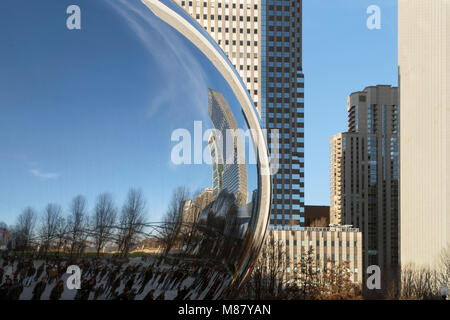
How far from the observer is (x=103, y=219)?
2.52m

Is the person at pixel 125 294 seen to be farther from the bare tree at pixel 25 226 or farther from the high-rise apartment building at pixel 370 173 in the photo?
the high-rise apartment building at pixel 370 173

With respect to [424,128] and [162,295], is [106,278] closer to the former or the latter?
[162,295]

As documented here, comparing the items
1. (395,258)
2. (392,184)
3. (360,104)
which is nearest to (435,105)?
(395,258)

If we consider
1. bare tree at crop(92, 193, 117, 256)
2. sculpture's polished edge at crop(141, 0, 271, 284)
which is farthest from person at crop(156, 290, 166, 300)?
sculpture's polished edge at crop(141, 0, 271, 284)

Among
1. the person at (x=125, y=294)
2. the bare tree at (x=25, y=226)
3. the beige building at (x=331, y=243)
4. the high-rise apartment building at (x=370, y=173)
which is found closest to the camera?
the bare tree at (x=25, y=226)

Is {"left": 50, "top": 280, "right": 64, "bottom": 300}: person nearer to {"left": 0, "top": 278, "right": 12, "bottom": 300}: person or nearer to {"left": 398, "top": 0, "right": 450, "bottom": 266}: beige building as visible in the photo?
{"left": 0, "top": 278, "right": 12, "bottom": 300}: person

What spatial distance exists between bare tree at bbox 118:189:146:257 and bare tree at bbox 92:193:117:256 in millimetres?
45

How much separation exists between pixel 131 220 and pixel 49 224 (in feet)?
1.11

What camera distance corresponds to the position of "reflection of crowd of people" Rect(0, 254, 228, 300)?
2.44 meters

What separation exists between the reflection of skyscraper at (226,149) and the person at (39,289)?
3.00 ft

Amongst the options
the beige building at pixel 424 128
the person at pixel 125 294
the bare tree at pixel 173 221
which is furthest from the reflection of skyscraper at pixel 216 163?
the beige building at pixel 424 128

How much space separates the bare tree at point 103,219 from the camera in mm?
2475

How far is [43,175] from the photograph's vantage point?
2.38 meters

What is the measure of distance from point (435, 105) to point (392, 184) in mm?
99402
